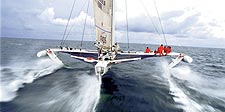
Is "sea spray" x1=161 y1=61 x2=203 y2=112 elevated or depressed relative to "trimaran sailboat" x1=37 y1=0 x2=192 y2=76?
depressed

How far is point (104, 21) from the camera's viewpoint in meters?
15.3

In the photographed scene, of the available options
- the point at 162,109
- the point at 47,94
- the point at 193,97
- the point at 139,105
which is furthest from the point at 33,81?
the point at 193,97

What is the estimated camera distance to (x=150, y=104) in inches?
350

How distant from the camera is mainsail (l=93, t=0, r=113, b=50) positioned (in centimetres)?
1477

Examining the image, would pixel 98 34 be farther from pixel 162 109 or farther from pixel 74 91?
A: pixel 162 109

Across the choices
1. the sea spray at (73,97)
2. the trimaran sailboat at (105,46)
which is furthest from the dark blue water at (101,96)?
the trimaran sailboat at (105,46)

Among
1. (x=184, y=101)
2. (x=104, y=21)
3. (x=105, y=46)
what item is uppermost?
(x=104, y=21)

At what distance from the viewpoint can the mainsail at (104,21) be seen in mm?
14773

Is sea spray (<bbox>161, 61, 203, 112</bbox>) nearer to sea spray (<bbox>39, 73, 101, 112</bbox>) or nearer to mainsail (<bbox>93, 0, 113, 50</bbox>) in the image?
sea spray (<bbox>39, 73, 101, 112</bbox>)

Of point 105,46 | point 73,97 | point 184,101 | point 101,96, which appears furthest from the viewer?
point 105,46

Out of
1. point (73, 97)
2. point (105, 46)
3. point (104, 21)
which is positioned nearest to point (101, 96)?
point (73, 97)

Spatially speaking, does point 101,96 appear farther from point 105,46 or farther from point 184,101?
point 105,46

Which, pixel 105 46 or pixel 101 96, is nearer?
pixel 101 96

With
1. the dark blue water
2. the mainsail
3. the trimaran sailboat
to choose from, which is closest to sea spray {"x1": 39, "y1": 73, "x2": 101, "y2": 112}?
the dark blue water
